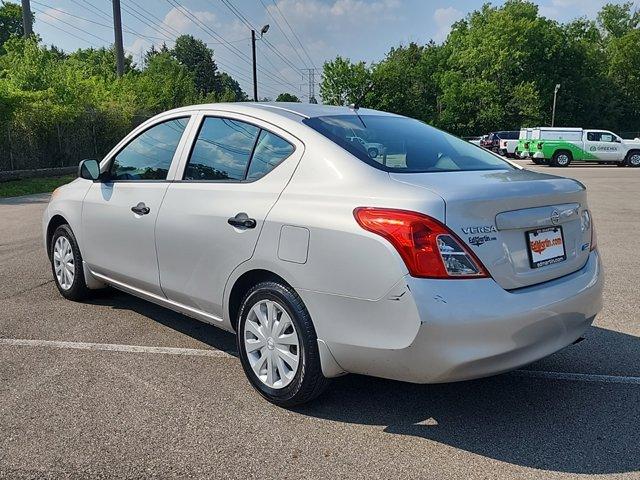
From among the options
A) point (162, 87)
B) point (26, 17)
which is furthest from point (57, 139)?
point (162, 87)

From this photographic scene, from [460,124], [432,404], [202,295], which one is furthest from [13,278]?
[460,124]

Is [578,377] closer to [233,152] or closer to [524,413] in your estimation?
[524,413]

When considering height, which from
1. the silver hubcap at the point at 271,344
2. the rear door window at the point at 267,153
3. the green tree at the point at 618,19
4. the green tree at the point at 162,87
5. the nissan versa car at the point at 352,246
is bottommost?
the silver hubcap at the point at 271,344

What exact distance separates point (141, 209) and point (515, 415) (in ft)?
9.11

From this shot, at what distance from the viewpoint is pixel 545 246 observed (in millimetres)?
3064

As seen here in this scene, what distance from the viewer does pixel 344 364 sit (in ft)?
9.88

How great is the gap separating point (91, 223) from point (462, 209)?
3189 mm

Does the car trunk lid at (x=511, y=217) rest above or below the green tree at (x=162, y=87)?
below

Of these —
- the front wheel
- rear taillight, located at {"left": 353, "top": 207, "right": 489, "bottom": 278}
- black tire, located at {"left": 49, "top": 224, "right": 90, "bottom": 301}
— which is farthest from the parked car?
rear taillight, located at {"left": 353, "top": 207, "right": 489, "bottom": 278}

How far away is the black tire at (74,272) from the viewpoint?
5089 mm

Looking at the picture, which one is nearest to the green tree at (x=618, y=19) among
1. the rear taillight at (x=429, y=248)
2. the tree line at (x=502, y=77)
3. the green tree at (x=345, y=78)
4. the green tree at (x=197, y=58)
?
the tree line at (x=502, y=77)

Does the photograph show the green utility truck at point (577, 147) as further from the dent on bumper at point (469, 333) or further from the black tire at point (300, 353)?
the black tire at point (300, 353)

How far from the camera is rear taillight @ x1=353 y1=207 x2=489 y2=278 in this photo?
2.71 meters

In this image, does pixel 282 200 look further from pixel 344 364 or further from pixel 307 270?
pixel 344 364
